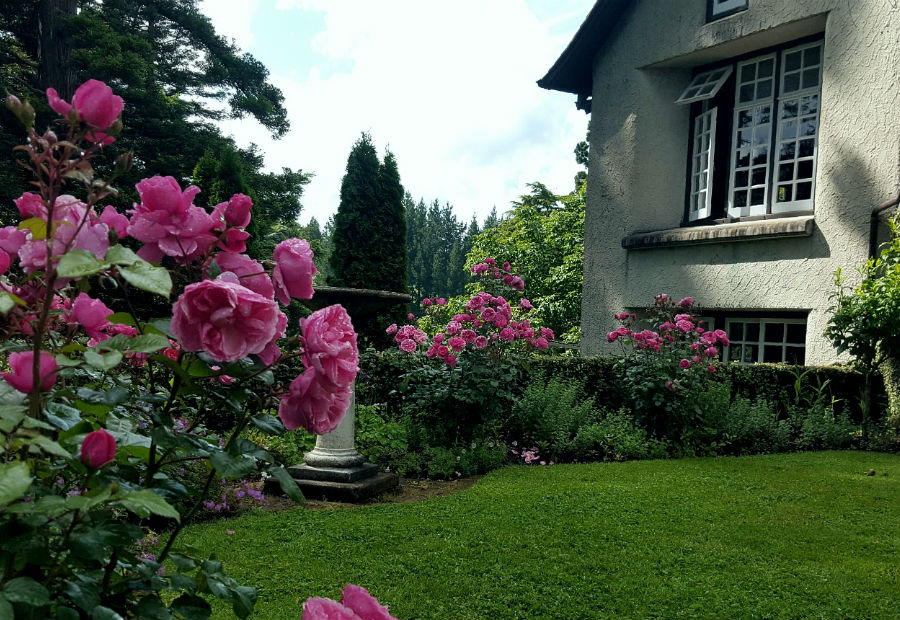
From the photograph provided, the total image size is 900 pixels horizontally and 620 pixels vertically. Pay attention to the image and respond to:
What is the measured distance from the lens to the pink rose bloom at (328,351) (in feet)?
3.41

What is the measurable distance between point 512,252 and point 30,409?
23.6m

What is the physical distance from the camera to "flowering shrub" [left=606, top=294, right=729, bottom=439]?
6.63 meters

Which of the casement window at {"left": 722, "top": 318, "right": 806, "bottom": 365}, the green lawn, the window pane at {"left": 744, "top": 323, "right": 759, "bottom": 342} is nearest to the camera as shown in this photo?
the green lawn

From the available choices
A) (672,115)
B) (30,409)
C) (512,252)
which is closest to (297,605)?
(30,409)

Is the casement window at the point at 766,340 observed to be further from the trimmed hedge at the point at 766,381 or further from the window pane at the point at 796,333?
the trimmed hedge at the point at 766,381

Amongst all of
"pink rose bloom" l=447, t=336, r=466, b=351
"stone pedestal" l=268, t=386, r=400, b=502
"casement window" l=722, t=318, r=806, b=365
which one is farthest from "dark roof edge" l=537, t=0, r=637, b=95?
"stone pedestal" l=268, t=386, r=400, b=502

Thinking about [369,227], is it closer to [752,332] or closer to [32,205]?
[752,332]

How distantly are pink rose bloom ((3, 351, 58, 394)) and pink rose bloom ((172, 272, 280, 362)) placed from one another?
20 centimetres

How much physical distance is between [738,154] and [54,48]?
514 inches

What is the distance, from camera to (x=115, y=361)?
854mm

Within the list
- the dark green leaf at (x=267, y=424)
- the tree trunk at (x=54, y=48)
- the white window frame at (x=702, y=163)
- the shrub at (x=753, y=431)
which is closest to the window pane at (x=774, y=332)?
the white window frame at (x=702, y=163)

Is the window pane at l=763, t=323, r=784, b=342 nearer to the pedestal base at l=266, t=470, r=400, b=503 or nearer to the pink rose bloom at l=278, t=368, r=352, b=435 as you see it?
the pedestal base at l=266, t=470, r=400, b=503

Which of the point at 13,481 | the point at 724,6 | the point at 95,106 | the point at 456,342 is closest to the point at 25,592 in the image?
the point at 13,481

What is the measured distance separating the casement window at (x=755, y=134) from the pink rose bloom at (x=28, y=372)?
30.3 ft
